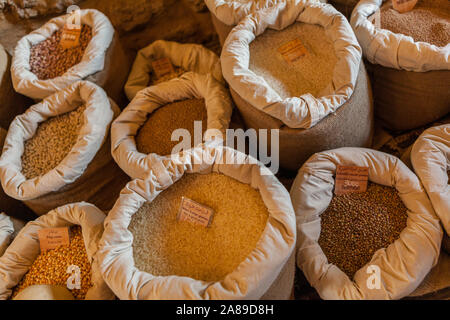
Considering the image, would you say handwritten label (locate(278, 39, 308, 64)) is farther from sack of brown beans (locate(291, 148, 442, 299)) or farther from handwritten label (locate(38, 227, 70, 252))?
handwritten label (locate(38, 227, 70, 252))

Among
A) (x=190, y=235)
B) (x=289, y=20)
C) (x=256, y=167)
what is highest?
(x=289, y=20)

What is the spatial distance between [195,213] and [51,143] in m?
0.86

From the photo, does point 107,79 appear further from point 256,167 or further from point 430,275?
point 430,275

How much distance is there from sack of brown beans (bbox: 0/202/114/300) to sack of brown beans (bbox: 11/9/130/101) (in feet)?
2.32

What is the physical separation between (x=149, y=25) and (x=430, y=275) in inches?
77.2

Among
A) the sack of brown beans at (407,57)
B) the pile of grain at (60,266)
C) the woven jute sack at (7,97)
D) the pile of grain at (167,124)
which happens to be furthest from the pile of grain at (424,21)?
the woven jute sack at (7,97)

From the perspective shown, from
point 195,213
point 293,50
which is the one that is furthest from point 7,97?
point 293,50

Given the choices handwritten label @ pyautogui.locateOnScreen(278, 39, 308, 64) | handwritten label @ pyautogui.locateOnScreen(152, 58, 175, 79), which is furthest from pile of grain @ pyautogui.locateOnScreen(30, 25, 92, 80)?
handwritten label @ pyautogui.locateOnScreen(278, 39, 308, 64)

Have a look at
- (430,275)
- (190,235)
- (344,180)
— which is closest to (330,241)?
(344,180)

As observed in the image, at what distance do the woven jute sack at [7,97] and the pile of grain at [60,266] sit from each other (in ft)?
2.89

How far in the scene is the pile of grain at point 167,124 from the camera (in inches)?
→ 58.4

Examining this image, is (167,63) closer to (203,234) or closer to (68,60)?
(68,60)

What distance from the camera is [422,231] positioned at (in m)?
1.11

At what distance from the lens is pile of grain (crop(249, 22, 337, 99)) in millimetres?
1382
